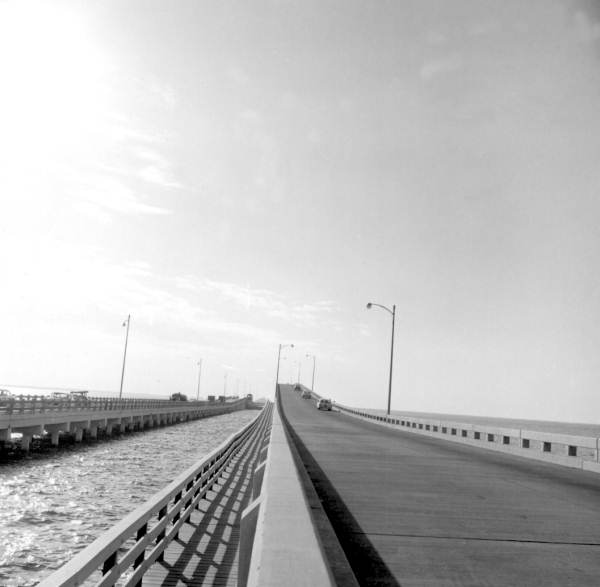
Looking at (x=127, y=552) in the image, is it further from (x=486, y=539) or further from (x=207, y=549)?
(x=486, y=539)

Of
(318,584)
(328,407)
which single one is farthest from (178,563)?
(328,407)

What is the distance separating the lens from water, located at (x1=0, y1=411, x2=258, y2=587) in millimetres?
14148

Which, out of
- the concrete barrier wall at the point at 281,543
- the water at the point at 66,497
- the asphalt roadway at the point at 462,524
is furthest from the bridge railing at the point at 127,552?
the water at the point at 66,497

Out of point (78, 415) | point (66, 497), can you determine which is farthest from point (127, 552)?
point (78, 415)

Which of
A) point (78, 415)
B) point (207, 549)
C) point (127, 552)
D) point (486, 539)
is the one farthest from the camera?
point (78, 415)

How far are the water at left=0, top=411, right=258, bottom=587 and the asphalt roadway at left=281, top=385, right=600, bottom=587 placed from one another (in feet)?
21.1

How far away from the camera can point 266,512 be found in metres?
6.02

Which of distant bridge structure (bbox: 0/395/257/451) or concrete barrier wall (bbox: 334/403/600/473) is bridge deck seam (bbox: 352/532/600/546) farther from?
distant bridge structure (bbox: 0/395/257/451)

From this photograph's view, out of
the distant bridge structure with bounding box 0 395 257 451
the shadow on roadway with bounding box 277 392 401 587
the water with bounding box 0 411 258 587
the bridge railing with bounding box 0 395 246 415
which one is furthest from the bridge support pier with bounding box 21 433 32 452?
the shadow on roadway with bounding box 277 392 401 587

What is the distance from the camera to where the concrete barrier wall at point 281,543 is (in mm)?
Answer: 3932

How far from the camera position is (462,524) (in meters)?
7.92

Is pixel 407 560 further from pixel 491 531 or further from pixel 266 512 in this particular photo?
pixel 491 531

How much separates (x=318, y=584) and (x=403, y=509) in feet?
18.0

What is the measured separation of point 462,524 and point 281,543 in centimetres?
407
